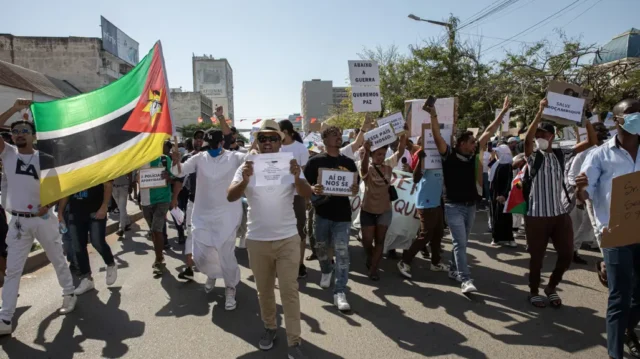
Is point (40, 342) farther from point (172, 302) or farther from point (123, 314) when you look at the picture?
point (172, 302)

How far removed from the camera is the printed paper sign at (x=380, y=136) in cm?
536

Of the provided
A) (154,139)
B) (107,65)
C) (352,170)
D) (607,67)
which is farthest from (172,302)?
(107,65)

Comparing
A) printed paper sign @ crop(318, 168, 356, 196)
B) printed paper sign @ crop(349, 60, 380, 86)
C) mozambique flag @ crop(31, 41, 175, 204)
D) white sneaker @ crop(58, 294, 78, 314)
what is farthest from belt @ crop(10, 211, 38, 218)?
printed paper sign @ crop(349, 60, 380, 86)

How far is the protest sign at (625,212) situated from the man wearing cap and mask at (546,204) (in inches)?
59.1

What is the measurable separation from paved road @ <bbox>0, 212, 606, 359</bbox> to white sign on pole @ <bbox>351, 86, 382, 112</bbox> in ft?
8.01

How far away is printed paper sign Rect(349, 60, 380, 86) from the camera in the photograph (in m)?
6.61

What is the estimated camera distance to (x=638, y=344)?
11.5 feet

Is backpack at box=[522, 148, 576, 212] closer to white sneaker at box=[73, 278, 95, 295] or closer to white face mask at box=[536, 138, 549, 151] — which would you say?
white face mask at box=[536, 138, 549, 151]

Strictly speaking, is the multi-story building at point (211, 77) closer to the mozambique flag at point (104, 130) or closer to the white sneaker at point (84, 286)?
the white sneaker at point (84, 286)

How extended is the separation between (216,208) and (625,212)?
3.81 metres

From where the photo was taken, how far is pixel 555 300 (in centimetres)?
459

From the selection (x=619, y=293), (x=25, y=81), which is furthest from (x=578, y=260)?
(x=25, y=81)

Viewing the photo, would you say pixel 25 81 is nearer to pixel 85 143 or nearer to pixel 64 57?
pixel 64 57

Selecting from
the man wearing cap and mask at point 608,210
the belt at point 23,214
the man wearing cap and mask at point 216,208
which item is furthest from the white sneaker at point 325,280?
the belt at point 23,214
